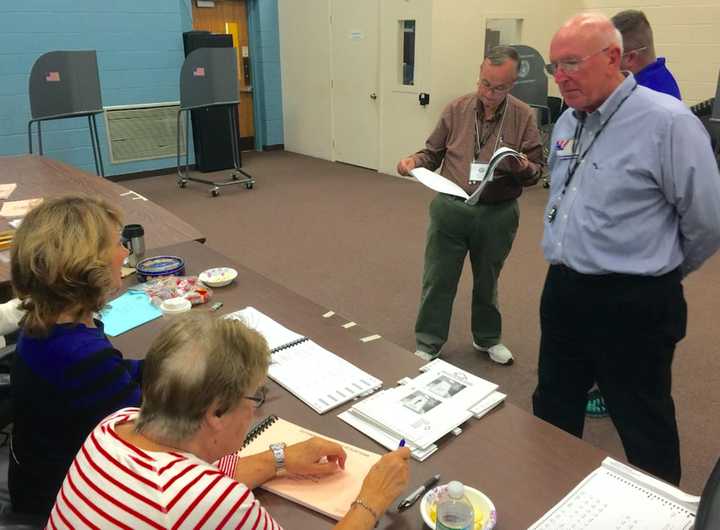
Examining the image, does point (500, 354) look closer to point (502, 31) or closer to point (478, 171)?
point (478, 171)

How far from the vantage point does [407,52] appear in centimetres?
627

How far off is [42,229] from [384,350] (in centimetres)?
89

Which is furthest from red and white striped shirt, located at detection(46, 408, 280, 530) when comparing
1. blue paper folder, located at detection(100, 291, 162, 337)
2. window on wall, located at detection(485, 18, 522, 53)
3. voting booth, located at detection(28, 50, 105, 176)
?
window on wall, located at detection(485, 18, 522, 53)

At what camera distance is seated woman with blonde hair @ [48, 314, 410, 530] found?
0.81 m

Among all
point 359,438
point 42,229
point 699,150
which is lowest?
point 359,438

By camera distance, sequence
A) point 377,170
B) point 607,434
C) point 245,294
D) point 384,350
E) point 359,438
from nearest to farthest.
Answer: point 359,438 → point 384,350 → point 245,294 → point 607,434 → point 377,170

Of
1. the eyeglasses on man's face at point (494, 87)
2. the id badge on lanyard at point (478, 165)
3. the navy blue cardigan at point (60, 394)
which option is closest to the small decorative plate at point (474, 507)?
the navy blue cardigan at point (60, 394)

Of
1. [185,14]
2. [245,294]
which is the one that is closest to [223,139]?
[185,14]

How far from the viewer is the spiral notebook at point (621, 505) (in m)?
1.03

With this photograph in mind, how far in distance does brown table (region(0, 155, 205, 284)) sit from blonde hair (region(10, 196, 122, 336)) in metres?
1.00

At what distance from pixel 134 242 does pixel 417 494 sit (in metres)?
1.54

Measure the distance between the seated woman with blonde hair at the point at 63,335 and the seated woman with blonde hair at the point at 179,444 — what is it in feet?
0.95

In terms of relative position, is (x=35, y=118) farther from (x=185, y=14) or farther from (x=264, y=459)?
(x=264, y=459)

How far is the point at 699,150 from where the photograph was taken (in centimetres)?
148
